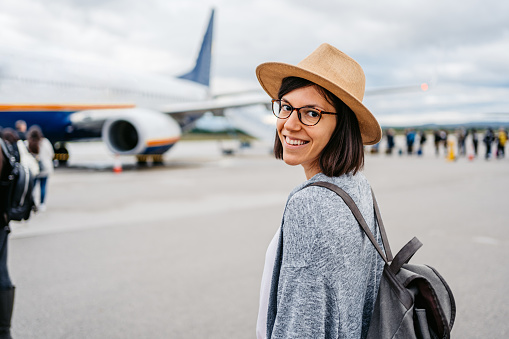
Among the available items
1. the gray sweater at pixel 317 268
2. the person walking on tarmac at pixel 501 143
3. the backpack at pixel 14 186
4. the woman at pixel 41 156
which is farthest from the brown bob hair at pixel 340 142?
the person walking on tarmac at pixel 501 143

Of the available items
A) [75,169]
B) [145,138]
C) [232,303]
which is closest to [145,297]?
[232,303]

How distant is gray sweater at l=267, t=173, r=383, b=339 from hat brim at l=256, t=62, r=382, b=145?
28cm

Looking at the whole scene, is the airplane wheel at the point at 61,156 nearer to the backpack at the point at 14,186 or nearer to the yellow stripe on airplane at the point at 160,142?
the yellow stripe on airplane at the point at 160,142

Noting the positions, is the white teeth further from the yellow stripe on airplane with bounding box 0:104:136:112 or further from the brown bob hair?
the yellow stripe on airplane with bounding box 0:104:136:112

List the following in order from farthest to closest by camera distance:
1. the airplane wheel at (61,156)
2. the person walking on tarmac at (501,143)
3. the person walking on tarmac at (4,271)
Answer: the person walking on tarmac at (501,143) < the airplane wheel at (61,156) < the person walking on tarmac at (4,271)

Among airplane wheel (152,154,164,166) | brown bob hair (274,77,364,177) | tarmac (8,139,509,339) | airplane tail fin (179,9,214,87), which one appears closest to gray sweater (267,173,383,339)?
brown bob hair (274,77,364,177)

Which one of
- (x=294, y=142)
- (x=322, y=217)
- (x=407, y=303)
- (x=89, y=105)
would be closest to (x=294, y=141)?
(x=294, y=142)

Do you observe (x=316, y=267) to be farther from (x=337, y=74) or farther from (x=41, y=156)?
(x=41, y=156)

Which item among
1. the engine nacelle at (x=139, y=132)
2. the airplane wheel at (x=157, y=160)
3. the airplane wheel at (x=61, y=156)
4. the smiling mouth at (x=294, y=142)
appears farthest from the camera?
the airplane wheel at (x=157, y=160)

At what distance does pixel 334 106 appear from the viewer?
1222 mm

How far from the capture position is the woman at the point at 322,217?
3.33ft

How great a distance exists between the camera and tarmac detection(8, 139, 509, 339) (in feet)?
9.80

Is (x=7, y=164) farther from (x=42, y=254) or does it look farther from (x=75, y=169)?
(x=75, y=169)

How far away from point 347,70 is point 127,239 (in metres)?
4.39
